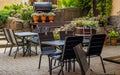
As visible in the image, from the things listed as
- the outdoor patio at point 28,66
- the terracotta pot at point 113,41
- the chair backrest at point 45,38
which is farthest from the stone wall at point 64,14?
the chair backrest at point 45,38

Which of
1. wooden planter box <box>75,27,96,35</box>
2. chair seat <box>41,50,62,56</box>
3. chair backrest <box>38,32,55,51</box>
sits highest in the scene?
chair backrest <box>38,32,55,51</box>

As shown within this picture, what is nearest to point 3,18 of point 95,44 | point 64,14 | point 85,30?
point 64,14

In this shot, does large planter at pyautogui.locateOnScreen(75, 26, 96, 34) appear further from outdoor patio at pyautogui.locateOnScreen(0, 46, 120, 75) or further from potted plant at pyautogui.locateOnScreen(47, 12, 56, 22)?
outdoor patio at pyautogui.locateOnScreen(0, 46, 120, 75)

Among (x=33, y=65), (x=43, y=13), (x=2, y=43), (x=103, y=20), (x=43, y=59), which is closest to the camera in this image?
(x=33, y=65)

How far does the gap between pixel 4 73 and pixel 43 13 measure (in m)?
7.20

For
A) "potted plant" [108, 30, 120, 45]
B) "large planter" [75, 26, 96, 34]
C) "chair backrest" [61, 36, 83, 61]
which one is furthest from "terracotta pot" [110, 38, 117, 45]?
"chair backrest" [61, 36, 83, 61]

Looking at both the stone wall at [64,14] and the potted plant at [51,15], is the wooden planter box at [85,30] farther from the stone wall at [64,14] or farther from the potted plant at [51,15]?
the stone wall at [64,14]

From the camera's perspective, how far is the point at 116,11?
12773 millimetres

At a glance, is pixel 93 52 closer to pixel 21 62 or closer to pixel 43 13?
pixel 21 62

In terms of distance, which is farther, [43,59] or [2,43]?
[2,43]

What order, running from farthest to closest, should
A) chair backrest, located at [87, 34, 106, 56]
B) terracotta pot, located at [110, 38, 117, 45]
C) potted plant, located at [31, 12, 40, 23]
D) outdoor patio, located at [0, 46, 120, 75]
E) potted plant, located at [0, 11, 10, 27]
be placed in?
potted plant, located at [0, 11, 10, 27], potted plant, located at [31, 12, 40, 23], terracotta pot, located at [110, 38, 117, 45], outdoor patio, located at [0, 46, 120, 75], chair backrest, located at [87, 34, 106, 56]

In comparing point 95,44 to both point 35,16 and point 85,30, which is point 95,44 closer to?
point 85,30

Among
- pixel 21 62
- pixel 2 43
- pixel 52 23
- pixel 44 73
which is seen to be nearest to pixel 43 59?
pixel 21 62

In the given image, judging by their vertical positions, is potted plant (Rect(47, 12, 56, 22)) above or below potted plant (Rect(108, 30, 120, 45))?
above
